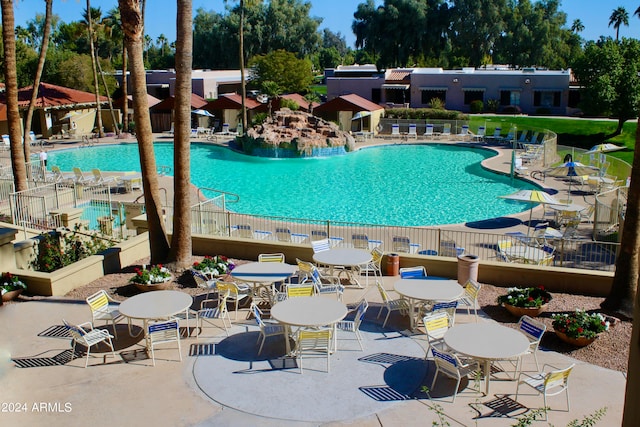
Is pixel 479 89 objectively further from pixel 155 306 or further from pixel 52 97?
pixel 155 306

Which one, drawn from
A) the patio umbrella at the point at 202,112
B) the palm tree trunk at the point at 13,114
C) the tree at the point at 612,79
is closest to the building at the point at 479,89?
the tree at the point at 612,79

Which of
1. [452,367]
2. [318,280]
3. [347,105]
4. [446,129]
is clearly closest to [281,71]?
[347,105]

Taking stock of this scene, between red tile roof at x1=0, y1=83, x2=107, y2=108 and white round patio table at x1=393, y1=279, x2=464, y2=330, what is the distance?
3663 centimetres

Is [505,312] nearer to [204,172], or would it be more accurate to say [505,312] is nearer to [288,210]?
[288,210]

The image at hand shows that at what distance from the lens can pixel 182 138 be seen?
1477cm

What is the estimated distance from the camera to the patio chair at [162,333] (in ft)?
33.8

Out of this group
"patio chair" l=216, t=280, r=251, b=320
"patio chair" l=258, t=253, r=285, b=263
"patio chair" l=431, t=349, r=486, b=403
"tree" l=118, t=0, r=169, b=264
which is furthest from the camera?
"tree" l=118, t=0, r=169, b=264

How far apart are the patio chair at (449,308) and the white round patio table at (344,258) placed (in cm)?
224

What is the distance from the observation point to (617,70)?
3878 centimetres

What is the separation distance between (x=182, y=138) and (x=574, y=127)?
37.6m

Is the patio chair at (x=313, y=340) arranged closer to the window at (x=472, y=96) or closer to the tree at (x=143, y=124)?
the tree at (x=143, y=124)

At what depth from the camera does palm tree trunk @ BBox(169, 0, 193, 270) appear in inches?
570

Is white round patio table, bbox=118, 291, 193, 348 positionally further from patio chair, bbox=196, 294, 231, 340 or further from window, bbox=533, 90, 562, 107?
window, bbox=533, 90, 562, 107

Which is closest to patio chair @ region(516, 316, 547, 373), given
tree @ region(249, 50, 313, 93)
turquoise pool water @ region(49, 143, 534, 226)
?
turquoise pool water @ region(49, 143, 534, 226)
